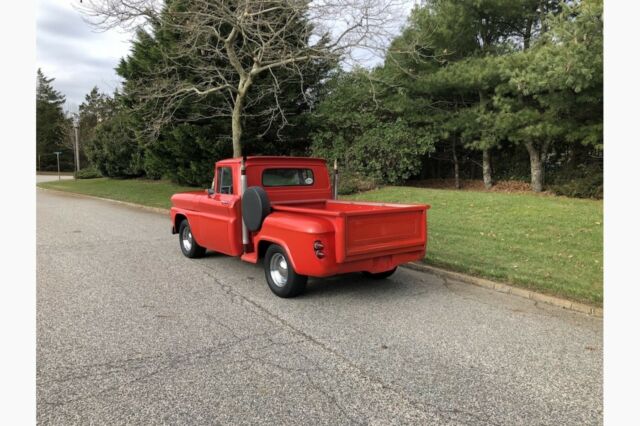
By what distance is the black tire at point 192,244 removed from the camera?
8.11 metres

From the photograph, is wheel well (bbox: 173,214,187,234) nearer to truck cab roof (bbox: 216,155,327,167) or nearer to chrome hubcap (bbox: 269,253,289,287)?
truck cab roof (bbox: 216,155,327,167)

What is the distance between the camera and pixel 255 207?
20.1 ft

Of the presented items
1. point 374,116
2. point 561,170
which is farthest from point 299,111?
point 561,170

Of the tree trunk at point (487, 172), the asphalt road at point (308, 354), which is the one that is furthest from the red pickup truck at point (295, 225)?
the tree trunk at point (487, 172)

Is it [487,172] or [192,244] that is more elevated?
[487,172]

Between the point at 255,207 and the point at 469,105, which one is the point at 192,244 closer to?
the point at 255,207

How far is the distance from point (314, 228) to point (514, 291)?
282 cm

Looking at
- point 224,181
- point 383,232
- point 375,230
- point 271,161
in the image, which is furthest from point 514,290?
point 224,181

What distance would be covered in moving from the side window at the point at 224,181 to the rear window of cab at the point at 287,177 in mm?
517

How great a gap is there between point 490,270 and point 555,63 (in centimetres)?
825

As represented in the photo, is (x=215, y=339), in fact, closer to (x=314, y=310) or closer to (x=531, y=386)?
(x=314, y=310)

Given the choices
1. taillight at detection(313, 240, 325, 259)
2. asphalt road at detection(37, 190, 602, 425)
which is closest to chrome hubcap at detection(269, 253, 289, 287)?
asphalt road at detection(37, 190, 602, 425)

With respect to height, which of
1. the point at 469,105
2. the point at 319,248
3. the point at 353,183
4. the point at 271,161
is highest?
the point at 469,105

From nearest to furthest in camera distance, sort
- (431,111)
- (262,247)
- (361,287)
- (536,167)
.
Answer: (361,287) → (262,247) → (536,167) → (431,111)
